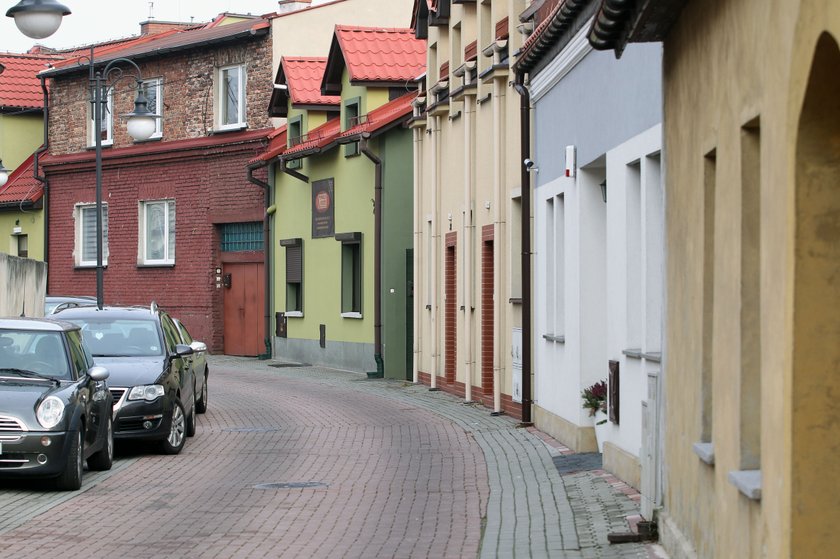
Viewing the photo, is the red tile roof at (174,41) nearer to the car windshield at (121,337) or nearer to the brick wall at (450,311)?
the brick wall at (450,311)

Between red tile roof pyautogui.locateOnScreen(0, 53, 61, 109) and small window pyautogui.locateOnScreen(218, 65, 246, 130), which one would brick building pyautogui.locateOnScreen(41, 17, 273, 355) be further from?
red tile roof pyautogui.locateOnScreen(0, 53, 61, 109)

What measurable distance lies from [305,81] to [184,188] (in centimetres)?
604

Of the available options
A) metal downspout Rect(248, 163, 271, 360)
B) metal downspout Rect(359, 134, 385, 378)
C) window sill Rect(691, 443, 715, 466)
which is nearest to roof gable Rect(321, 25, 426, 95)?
metal downspout Rect(359, 134, 385, 378)

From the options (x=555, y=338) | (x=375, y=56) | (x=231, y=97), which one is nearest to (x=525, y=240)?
(x=555, y=338)

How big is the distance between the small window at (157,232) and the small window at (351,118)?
9083 mm

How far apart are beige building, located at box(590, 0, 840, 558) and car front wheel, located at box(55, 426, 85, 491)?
19.0 feet

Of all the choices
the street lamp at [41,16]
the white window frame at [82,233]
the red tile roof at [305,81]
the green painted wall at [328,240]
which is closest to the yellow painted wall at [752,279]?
the street lamp at [41,16]

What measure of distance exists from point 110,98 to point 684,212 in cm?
3581

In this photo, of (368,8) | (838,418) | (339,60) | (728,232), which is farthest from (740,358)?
(368,8)

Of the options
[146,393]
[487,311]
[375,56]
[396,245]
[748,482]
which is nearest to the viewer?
[748,482]

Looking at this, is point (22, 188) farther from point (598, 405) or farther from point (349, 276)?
point (598, 405)

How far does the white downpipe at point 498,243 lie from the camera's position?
21.4 meters

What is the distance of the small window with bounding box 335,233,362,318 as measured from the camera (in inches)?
1264

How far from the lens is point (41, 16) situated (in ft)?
43.7
